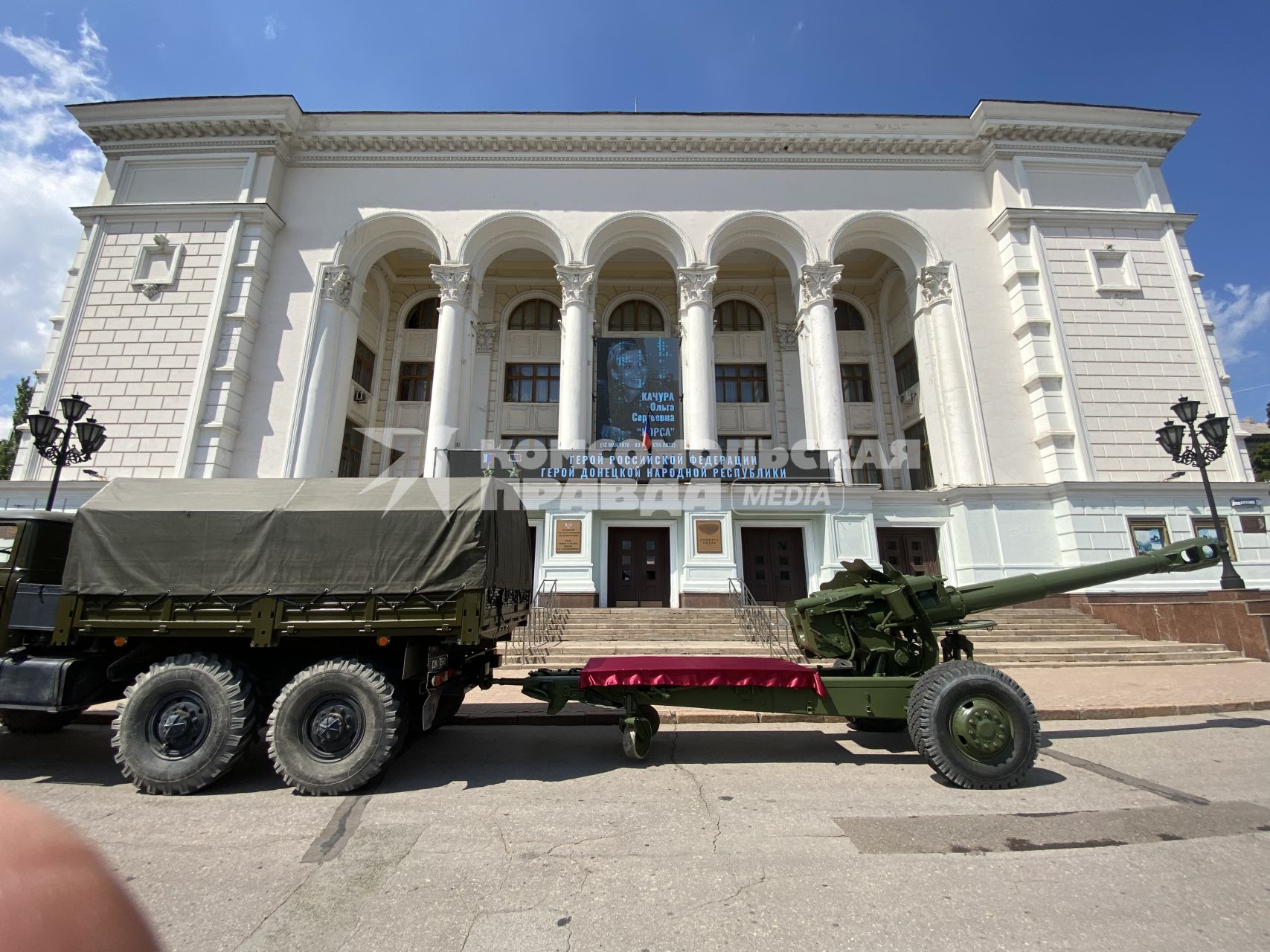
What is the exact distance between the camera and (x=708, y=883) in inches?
137

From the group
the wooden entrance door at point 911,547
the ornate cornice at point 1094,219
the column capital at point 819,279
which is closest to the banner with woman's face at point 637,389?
the column capital at point 819,279

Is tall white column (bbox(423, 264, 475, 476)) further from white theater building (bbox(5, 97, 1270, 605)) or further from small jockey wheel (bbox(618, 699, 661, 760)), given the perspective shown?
small jockey wheel (bbox(618, 699, 661, 760))

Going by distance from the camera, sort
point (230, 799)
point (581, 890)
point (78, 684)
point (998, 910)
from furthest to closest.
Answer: point (78, 684) < point (230, 799) < point (581, 890) < point (998, 910)

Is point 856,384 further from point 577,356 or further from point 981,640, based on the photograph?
point 981,640

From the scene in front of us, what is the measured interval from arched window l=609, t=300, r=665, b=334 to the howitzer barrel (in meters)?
19.5

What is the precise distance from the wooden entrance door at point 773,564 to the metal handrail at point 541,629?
6.00m

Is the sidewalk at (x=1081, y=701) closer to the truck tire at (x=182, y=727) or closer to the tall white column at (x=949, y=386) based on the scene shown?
the truck tire at (x=182, y=727)

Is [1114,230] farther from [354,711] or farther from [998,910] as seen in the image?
[354,711]

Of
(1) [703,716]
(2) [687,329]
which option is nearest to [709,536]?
(2) [687,329]

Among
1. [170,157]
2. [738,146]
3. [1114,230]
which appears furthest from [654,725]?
[170,157]

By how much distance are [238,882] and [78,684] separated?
137 inches

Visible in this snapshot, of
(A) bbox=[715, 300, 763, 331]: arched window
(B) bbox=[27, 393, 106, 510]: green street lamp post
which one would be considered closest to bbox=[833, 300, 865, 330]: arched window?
(A) bbox=[715, 300, 763, 331]: arched window

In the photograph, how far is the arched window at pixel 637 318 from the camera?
24.4 metres

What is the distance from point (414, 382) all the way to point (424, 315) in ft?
10.1
